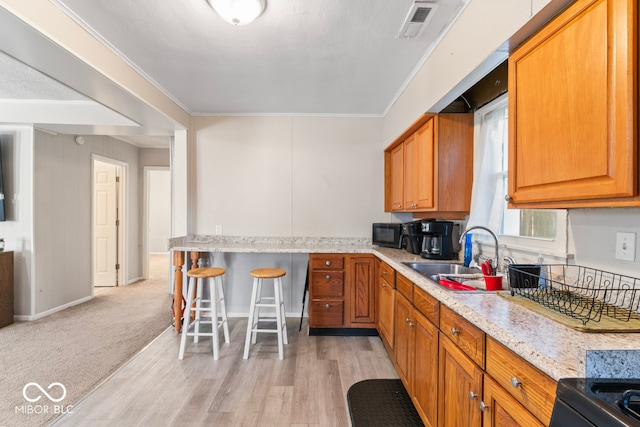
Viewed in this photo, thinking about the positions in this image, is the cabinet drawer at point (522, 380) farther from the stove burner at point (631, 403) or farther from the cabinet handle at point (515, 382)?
the stove burner at point (631, 403)

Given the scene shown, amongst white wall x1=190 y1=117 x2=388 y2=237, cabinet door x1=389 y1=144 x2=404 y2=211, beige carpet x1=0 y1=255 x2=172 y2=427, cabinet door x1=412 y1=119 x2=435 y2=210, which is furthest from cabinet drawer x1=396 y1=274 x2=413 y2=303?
beige carpet x1=0 y1=255 x2=172 y2=427

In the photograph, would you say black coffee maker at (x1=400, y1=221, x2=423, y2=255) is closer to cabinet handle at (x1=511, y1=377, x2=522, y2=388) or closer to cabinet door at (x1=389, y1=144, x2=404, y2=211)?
cabinet door at (x1=389, y1=144, x2=404, y2=211)

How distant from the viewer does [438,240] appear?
246 centimetres

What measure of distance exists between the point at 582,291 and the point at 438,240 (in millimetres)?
1143

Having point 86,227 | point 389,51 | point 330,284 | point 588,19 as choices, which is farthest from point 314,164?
point 86,227

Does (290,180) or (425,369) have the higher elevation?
(290,180)

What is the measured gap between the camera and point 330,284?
3082 millimetres

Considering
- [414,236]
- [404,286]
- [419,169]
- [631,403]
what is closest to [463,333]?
[631,403]

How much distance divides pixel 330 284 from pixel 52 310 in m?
3.51

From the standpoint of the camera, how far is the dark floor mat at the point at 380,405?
6.15ft

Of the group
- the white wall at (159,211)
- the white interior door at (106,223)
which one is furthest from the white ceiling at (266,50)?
the white wall at (159,211)

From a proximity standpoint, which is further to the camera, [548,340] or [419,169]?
[419,169]

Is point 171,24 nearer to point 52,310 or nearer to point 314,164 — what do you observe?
point 314,164

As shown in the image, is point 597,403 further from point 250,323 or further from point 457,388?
point 250,323
